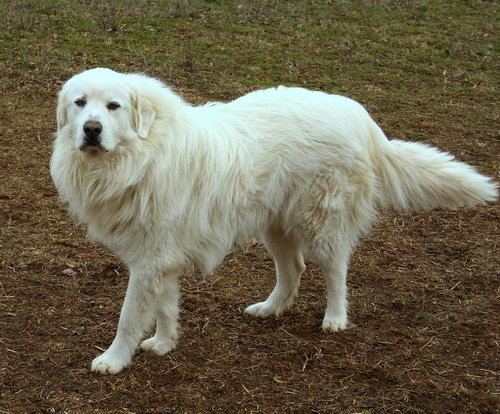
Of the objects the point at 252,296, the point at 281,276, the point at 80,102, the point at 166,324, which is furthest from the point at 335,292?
the point at 80,102

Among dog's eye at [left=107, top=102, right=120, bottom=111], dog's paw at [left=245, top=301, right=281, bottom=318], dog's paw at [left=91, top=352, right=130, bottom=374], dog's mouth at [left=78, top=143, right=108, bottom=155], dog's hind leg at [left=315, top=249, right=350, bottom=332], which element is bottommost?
dog's paw at [left=245, top=301, right=281, bottom=318]

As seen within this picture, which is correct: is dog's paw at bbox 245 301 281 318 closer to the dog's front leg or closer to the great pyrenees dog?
the great pyrenees dog

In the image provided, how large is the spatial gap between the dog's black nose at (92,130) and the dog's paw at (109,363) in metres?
1.19

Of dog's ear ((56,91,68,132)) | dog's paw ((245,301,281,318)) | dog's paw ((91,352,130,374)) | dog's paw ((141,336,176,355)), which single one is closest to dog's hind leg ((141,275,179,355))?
dog's paw ((141,336,176,355))

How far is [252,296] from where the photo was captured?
15.5 feet

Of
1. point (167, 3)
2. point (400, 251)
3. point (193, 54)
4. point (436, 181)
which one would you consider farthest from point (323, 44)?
point (436, 181)

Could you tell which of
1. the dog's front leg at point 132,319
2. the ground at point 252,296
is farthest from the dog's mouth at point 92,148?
the ground at point 252,296

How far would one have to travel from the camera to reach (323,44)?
11.0 m

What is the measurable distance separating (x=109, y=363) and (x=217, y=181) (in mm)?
1146

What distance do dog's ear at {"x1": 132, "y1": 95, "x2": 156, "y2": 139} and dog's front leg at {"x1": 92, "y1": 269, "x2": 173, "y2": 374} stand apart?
29.4 inches

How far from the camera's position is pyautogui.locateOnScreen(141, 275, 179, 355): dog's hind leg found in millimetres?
3855

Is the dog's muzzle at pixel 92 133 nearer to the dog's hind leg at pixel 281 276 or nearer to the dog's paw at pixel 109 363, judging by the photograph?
the dog's paw at pixel 109 363

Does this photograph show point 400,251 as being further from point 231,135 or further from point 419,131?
point 419,131

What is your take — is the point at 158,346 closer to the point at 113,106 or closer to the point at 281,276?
the point at 281,276
